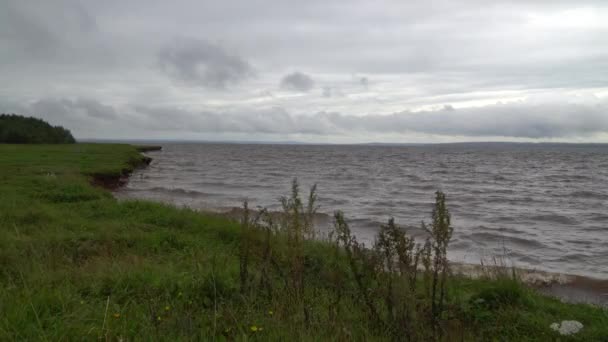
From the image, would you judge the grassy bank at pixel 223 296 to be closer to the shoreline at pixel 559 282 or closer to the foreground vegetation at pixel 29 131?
the shoreline at pixel 559 282

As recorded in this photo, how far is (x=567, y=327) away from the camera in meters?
4.83

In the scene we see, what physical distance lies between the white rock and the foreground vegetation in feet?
241

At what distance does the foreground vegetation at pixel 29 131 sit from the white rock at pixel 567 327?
7350 centimetres

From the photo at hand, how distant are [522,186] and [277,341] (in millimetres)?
27898

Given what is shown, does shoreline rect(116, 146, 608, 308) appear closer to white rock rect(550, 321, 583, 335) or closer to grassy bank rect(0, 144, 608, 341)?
grassy bank rect(0, 144, 608, 341)

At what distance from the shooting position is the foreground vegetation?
62.0 meters

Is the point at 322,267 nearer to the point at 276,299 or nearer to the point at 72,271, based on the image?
the point at 276,299

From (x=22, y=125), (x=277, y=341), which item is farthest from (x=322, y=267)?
(x=22, y=125)

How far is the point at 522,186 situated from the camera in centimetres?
2717

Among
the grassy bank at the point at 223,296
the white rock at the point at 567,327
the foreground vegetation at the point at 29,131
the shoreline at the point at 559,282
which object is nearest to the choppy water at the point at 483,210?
the shoreline at the point at 559,282

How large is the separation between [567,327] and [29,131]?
248 ft

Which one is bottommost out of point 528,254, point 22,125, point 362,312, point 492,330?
point 528,254

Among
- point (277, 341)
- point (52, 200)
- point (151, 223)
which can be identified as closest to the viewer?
point (277, 341)

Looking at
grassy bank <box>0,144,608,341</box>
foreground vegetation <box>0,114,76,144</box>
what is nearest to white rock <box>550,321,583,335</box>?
grassy bank <box>0,144,608,341</box>
